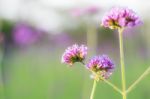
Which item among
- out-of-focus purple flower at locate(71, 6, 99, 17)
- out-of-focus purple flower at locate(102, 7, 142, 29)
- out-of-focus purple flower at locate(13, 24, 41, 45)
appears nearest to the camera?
out-of-focus purple flower at locate(102, 7, 142, 29)

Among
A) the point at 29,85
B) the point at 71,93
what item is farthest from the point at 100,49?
the point at 71,93

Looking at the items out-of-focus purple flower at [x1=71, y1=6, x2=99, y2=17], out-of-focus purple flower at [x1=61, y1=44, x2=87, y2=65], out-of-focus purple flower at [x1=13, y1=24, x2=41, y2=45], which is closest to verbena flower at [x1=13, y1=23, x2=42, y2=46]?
out-of-focus purple flower at [x1=13, y1=24, x2=41, y2=45]

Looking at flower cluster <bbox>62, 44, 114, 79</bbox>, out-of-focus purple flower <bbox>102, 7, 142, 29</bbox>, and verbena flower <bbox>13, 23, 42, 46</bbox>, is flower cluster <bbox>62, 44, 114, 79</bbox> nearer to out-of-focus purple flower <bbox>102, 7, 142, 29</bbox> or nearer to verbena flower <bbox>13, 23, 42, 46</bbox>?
out-of-focus purple flower <bbox>102, 7, 142, 29</bbox>

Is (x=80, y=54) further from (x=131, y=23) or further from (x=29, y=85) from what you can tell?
(x=29, y=85)

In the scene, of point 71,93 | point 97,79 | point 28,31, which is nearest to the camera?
point 97,79

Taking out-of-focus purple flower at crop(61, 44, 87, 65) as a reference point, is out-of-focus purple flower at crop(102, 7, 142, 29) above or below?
above

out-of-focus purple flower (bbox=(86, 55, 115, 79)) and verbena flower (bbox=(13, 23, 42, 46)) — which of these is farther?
verbena flower (bbox=(13, 23, 42, 46))
